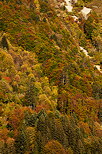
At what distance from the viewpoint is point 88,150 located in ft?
162

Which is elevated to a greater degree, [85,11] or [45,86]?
[85,11]

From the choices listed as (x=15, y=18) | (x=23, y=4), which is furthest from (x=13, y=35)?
(x=23, y=4)

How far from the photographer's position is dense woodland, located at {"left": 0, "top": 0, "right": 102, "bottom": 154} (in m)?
46.2

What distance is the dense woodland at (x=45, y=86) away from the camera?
4616 cm

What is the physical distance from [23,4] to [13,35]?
75.2 ft

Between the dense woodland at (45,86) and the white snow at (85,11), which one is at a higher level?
the white snow at (85,11)

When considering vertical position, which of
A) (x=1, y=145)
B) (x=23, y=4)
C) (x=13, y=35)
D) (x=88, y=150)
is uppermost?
(x=23, y=4)

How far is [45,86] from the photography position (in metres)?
62.2

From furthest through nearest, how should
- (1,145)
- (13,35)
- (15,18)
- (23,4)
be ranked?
(23,4)
(15,18)
(13,35)
(1,145)

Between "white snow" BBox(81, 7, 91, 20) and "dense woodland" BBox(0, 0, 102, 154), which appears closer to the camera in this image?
"dense woodland" BBox(0, 0, 102, 154)

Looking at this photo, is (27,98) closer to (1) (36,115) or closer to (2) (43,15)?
(1) (36,115)

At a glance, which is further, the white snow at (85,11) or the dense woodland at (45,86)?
the white snow at (85,11)

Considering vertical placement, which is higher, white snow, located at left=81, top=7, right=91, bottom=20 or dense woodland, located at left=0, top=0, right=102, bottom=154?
white snow, located at left=81, top=7, right=91, bottom=20

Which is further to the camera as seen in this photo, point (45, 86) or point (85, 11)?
point (85, 11)
